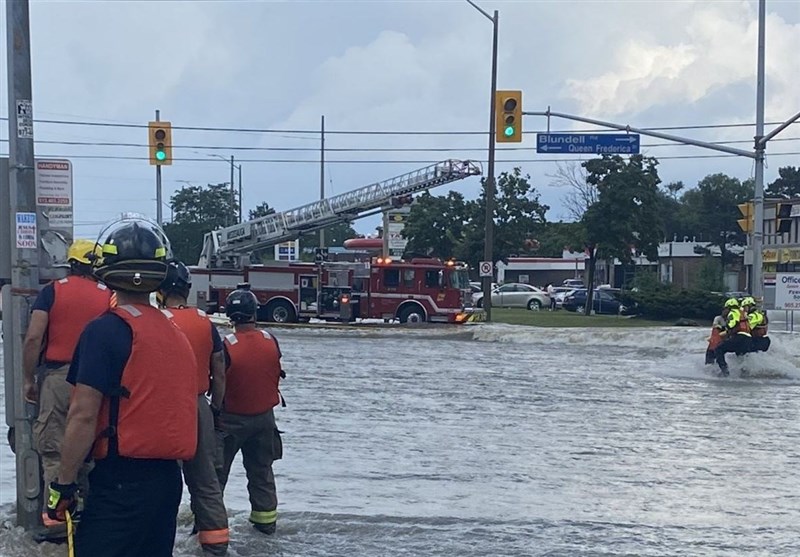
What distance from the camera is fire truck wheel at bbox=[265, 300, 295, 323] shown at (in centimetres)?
3675

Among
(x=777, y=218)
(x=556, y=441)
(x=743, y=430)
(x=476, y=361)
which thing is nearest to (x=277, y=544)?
(x=556, y=441)

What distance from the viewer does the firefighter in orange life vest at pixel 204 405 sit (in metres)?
6.55

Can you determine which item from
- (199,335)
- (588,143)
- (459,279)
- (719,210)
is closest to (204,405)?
(199,335)

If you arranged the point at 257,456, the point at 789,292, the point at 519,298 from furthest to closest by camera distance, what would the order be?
1. the point at 519,298
2. the point at 789,292
3. the point at 257,456

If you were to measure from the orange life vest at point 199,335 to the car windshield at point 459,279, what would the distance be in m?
28.9

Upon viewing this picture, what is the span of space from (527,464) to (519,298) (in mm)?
44108

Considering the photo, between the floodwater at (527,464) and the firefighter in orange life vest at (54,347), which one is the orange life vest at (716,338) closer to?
the floodwater at (527,464)

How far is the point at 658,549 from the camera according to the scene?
7.71m

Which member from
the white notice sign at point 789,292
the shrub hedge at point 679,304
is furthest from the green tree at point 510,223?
the white notice sign at point 789,292

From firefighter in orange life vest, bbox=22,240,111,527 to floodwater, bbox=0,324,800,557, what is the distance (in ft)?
2.69

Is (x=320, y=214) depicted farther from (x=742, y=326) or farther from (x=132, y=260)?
(x=132, y=260)

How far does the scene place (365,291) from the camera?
3644cm

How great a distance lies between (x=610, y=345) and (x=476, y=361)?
6938mm

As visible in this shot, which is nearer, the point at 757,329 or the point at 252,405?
the point at 252,405
